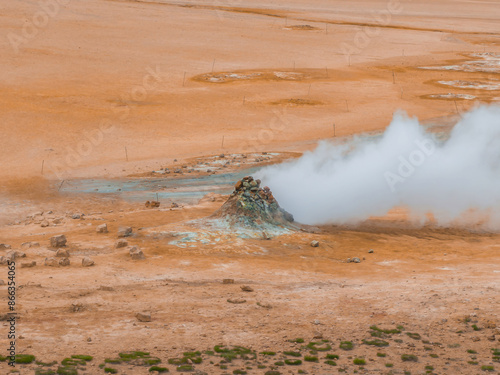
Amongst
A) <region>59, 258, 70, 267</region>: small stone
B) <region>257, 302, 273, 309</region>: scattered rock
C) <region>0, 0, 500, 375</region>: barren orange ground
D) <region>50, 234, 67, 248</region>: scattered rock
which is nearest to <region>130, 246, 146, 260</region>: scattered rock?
<region>0, 0, 500, 375</region>: barren orange ground

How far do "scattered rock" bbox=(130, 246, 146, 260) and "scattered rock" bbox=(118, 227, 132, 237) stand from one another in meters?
1.63

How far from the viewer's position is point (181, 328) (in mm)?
13344

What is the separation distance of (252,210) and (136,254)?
417 centimetres

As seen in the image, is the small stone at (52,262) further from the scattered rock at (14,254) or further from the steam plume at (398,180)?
the steam plume at (398,180)

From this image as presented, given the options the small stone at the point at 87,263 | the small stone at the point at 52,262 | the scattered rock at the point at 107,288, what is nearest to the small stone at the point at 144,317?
the scattered rock at the point at 107,288

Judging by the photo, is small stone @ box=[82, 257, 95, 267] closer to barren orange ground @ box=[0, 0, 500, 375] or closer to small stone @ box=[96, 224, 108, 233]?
barren orange ground @ box=[0, 0, 500, 375]

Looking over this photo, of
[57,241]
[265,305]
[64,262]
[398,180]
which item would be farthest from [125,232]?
[398,180]

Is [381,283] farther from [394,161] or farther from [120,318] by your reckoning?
[394,161]

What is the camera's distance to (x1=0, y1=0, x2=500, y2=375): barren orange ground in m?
13.3

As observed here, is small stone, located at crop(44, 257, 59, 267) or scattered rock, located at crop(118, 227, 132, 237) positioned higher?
scattered rock, located at crop(118, 227, 132, 237)

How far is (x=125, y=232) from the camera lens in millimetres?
19406

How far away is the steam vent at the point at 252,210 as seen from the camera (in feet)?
66.3

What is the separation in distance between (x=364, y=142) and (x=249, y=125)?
687 cm

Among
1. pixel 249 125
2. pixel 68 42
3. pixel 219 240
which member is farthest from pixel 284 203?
pixel 68 42
